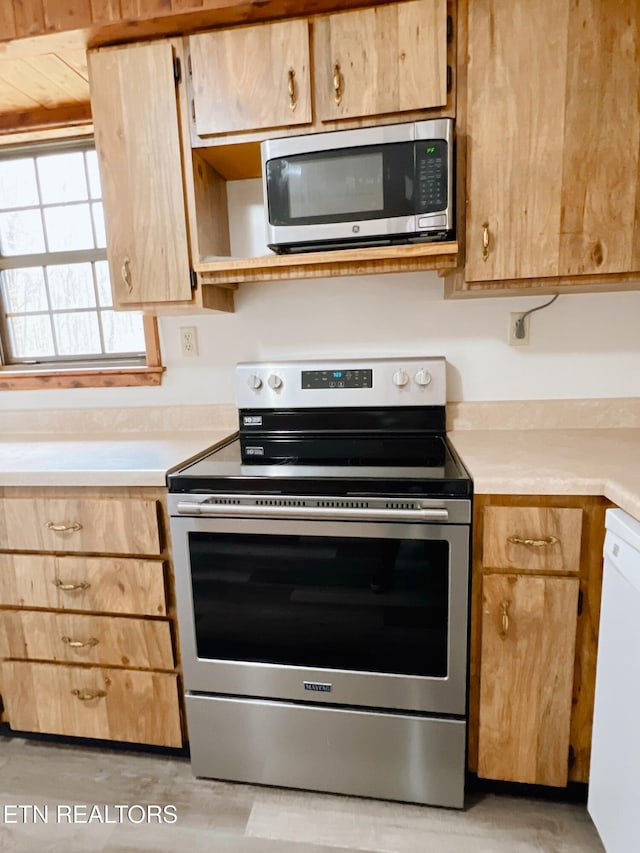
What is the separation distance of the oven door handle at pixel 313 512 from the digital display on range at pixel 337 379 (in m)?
0.59

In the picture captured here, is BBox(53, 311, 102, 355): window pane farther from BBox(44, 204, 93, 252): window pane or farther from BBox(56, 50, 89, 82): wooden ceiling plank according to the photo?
BBox(56, 50, 89, 82): wooden ceiling plank

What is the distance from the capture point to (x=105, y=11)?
4.33ft

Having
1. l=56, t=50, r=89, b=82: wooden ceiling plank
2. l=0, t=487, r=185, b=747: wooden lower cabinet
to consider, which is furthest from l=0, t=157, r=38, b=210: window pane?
l=0, t=487, r=185, b=747: wooden lower cabinet

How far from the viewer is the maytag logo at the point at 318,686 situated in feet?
4.29

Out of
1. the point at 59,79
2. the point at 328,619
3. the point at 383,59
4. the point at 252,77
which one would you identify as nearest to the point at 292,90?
the point at 252,77

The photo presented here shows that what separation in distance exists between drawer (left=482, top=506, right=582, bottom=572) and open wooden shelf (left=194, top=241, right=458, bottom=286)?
0.70 metres

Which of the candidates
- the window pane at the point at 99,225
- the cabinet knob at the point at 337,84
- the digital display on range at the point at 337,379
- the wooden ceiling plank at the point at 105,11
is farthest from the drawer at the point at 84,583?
the wooden ceiling plank at the point at 105,11

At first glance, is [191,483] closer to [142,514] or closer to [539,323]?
[142,514]

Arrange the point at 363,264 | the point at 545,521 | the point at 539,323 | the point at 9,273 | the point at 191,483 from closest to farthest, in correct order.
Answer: the point at 545,521, the point at 191,483, the point at 363,264, the point at 539,323, the point at 9,273

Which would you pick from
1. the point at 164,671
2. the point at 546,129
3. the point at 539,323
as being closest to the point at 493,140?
the point at 546,129

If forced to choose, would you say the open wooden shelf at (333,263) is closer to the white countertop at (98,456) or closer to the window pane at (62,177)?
the white countertop at (98,456)

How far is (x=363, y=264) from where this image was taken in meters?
1.39

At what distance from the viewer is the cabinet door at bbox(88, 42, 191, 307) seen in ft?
4.65

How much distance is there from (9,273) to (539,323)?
2173 mm
